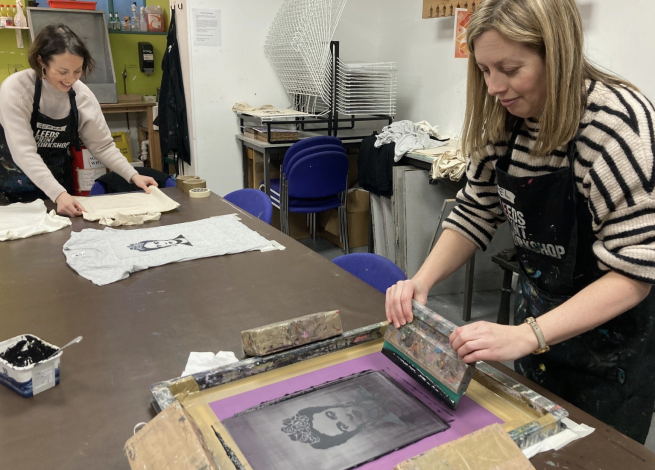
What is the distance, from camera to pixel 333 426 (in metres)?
0.78

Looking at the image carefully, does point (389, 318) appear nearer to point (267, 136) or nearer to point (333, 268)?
point (333, 268)

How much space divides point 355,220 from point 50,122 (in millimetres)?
2062

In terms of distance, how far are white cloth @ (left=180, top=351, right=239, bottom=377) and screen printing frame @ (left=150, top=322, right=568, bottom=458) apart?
0.08 metres

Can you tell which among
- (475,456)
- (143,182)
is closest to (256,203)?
(143,182)

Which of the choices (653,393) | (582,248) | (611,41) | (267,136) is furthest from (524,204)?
(267,136)

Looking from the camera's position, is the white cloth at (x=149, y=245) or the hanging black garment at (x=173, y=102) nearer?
the white cloth at (x=149, y=245)

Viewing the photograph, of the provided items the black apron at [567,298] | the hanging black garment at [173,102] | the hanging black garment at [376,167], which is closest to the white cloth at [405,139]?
the hanging black garment at [376,167]

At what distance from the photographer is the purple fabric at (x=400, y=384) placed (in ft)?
2.44

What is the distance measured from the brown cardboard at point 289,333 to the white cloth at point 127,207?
109cm

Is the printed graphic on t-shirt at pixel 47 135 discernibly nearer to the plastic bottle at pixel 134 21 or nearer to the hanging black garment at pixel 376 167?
the hanging black garment at pixel 376 167

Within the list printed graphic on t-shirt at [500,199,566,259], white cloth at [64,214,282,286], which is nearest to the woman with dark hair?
white cloth at [64,214,282,286]

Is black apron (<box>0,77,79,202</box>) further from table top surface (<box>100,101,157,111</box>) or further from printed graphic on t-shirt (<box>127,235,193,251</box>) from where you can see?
table top surface (<box>100,101,157,111</box>)

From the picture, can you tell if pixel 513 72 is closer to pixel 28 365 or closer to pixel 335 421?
pixel 335 421

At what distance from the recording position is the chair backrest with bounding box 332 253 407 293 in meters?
1.42
